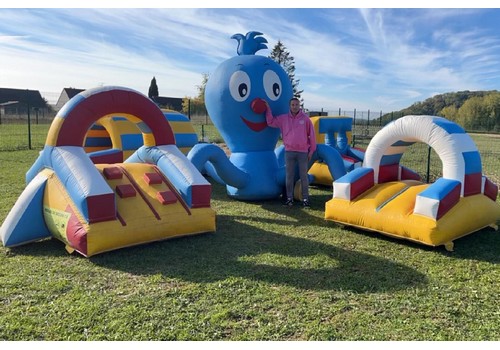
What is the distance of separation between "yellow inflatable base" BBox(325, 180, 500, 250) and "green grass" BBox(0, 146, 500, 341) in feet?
0.54

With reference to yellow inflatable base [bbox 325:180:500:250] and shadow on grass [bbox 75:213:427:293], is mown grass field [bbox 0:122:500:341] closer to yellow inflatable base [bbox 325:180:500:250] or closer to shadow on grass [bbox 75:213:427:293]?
shadow on grass [bbox 75:213:427:293]

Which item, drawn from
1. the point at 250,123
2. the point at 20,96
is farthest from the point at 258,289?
the point at 20,96

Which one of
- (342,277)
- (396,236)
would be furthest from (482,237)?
(342,277)

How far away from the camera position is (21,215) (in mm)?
4293

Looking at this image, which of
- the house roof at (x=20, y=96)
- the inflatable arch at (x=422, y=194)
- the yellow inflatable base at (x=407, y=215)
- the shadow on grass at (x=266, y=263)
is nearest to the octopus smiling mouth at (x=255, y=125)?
the inflatable arch at (x=422, y=194)

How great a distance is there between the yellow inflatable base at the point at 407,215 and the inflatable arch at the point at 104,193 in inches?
65.9

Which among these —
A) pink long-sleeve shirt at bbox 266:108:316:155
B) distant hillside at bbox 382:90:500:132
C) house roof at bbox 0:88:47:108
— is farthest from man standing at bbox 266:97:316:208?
house roof at bbox 0:88:47:108

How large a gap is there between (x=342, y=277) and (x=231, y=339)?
4.51 ft

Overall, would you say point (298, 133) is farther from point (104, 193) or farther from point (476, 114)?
point (476, 114)

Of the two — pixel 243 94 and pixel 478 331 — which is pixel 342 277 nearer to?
pixel 478 331

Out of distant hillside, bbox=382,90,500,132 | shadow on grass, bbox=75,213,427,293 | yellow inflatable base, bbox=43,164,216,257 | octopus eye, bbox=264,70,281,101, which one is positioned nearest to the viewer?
shadow on grass, bbox=75,213,427,293

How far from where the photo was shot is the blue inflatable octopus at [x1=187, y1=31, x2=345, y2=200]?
6.43 metres

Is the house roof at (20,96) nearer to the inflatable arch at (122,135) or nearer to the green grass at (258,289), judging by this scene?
the inflatable arch at (122,135)

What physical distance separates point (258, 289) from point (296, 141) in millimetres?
3191
